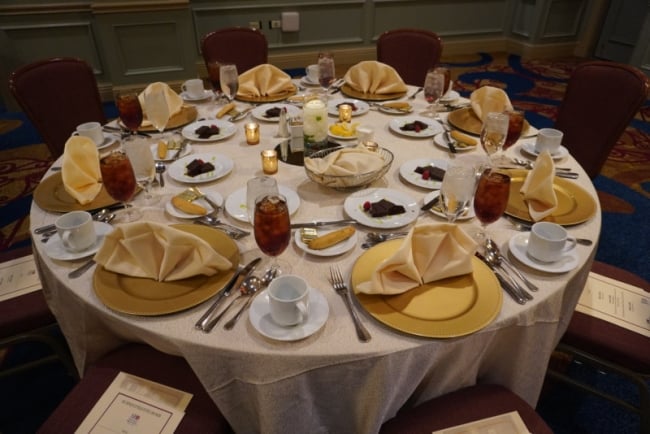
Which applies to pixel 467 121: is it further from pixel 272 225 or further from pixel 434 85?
pixel 272 225

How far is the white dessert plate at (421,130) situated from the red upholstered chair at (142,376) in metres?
1.02

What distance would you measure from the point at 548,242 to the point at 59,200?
1191 millimetres

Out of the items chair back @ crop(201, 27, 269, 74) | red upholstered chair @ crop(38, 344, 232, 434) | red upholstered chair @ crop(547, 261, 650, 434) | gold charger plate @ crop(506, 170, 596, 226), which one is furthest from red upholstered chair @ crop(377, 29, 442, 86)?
red upholstered chair @ crop(38, 344, 232, 434)

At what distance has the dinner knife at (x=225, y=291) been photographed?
0.80 m

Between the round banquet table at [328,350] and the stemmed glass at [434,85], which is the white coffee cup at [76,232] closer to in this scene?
the round banquet table at [328,350]

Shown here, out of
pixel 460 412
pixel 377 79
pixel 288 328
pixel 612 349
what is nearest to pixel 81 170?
pixel 288 328

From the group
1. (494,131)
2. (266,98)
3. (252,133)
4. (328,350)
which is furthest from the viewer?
(266,98)

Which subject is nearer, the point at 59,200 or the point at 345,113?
the point at 59,200

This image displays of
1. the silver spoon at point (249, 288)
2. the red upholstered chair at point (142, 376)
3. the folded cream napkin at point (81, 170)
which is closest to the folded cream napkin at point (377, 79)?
the folded cream napkin at point (81, 170)

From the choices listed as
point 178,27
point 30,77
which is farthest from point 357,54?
point 30,77

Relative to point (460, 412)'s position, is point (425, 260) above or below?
above

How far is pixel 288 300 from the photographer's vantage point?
2.50ft

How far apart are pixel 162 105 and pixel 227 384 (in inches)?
39.3

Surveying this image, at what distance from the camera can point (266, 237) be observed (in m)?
0.85
